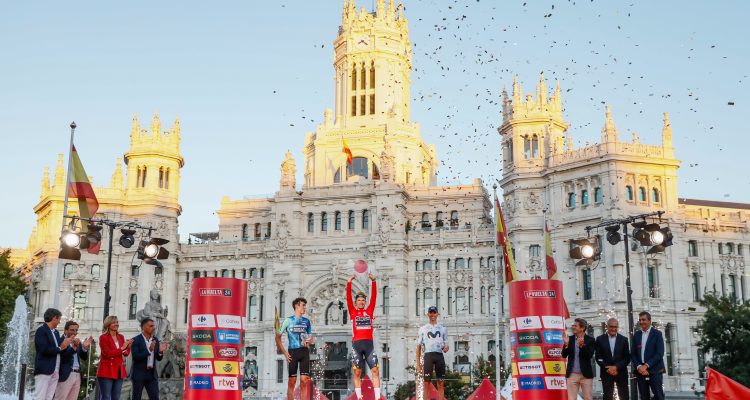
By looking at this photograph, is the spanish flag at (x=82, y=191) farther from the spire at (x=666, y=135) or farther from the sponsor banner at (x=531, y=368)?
the spire at (x=666, y=135)

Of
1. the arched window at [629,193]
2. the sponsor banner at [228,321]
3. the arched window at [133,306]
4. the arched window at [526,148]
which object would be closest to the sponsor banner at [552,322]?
the sponsor banner at [228,321]

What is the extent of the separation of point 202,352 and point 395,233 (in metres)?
52.8

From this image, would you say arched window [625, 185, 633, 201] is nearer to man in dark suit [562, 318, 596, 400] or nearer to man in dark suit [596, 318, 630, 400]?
man in dark suit [596, 318, 630, 400]

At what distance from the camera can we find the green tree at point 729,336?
4459 centimetres

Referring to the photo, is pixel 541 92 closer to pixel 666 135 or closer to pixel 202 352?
pixel 666 135

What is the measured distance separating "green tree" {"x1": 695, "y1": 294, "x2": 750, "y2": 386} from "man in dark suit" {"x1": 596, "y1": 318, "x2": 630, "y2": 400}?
2896 cm

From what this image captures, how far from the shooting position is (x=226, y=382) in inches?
669

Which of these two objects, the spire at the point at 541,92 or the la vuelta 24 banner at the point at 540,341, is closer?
the la vuelta 24 banner at the point at 540,341

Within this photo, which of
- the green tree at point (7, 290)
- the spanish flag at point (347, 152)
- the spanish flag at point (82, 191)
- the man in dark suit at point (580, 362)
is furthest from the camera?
the spanish flag at point (347, 152)

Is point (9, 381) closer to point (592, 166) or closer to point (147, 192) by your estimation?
point (147, 192)

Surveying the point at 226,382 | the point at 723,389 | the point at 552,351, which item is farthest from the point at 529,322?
the point at 226,382

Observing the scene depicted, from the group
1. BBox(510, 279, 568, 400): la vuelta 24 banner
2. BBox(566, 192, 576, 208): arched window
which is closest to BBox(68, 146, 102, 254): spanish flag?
BBox(510, 279, 568, 400): la vuelta 24 banner

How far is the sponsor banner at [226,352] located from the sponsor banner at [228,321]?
43 centimetres

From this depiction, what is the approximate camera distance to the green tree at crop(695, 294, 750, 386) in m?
44.6
